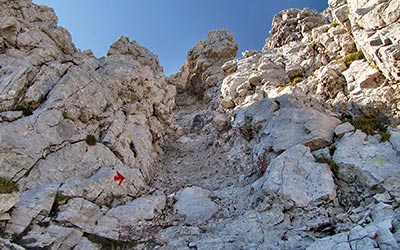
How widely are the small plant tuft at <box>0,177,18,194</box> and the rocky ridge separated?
40 cm

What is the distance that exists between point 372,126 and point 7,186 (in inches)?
838

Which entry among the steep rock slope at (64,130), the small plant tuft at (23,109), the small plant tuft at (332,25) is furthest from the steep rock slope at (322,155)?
the small plant tuft at (23,109)

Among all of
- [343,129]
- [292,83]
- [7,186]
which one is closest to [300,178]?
[343,129]

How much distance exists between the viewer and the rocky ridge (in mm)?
13797

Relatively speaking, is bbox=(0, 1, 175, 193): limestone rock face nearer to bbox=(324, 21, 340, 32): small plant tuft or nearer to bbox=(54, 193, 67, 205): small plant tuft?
bbox=(54, 193, 67, 205): small plant tuft

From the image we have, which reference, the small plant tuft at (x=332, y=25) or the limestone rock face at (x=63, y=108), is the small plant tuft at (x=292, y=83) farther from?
the limestone rock face at (x=63, y=108)

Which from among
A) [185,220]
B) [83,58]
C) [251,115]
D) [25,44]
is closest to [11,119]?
[25,44]

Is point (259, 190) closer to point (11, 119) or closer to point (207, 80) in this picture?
point (11, 119)

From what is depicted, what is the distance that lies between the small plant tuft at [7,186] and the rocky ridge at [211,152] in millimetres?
397

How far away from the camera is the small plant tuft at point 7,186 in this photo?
46.5 ft

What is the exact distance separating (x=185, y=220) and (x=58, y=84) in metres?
15.5

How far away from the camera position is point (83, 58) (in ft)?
104

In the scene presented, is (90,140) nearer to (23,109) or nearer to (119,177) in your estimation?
(119,177)

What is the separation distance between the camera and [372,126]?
690 inches
